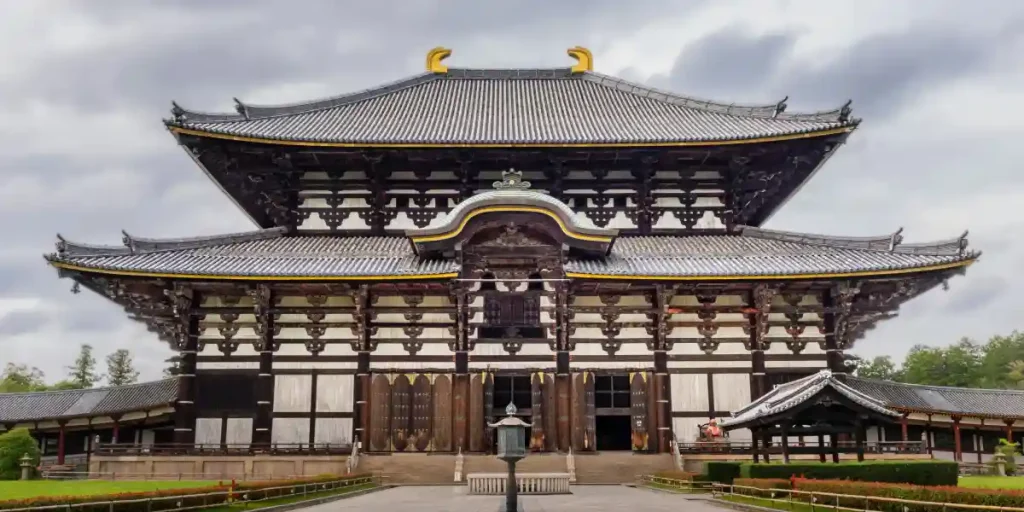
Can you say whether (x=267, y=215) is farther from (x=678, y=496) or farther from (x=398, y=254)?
(x=678, y=496)

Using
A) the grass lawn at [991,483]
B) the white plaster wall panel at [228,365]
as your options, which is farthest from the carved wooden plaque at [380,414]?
the grass lawn at [991,483]

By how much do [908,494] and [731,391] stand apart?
1583 cm

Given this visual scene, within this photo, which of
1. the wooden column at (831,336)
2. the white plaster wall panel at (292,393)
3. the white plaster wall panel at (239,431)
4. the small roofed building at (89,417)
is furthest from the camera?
the small roofed building at (89,417)

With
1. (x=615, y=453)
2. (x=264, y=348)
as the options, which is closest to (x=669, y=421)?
(x=615, y=453)

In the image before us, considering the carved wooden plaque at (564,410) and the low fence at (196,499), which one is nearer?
the low fence at (196,499)

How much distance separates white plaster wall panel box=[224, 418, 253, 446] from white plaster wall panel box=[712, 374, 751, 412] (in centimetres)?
1783

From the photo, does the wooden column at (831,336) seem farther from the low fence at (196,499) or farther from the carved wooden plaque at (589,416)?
the low fence at (196,499)

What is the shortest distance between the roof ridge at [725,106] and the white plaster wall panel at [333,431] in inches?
887

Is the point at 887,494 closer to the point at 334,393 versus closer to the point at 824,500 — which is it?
the point at 824,500

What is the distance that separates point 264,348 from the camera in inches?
1185

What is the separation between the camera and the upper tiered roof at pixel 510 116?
32.2m

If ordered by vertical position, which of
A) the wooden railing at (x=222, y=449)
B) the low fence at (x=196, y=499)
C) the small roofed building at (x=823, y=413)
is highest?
the small roofed building at (x=823, y=413)

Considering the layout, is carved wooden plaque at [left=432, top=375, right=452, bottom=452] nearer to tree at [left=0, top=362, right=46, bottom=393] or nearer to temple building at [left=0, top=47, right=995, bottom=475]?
temple building at [left=0, top=47, right=995, bottom=475]

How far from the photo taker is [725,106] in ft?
125
